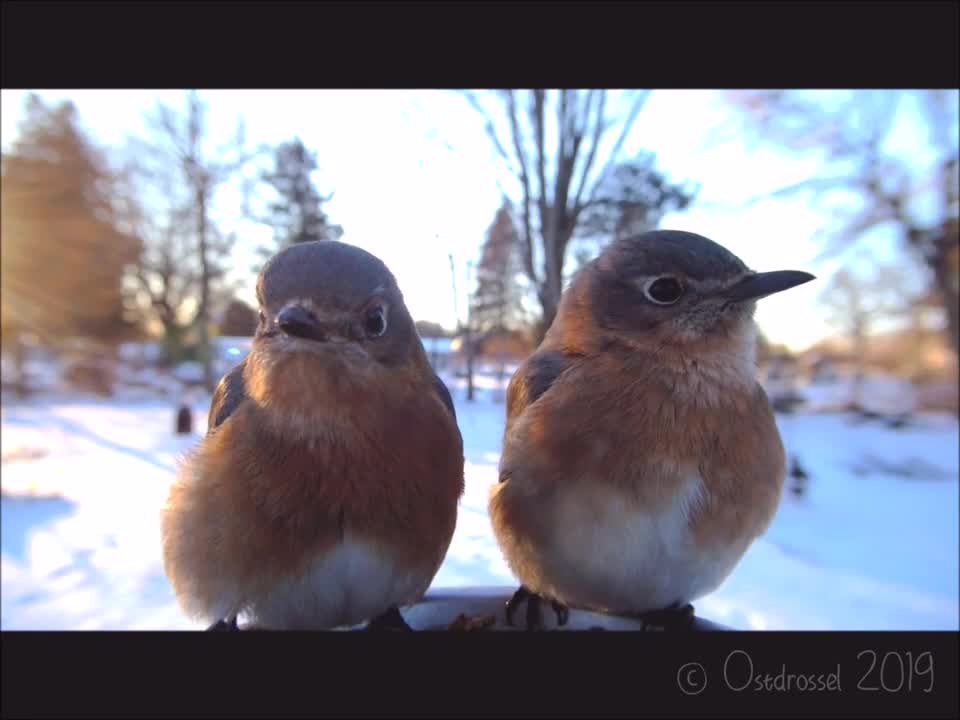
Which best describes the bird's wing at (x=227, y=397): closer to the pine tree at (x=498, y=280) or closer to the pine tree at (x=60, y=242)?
the pine tree at (x=498, y=280)

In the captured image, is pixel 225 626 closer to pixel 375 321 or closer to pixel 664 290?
pixel 375 321

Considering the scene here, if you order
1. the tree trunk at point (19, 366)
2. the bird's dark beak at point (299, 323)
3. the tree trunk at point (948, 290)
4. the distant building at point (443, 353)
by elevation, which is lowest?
the tree trunk at point (19, 366)

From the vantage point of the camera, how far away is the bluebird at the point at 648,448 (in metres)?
0.94

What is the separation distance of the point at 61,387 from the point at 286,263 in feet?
7.40

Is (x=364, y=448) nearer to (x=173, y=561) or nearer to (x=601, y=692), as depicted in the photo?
(x=173, y=561)

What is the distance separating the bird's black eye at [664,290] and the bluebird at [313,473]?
476 millimetres

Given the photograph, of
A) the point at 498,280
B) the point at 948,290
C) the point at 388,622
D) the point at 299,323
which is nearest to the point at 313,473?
the point at 299,323

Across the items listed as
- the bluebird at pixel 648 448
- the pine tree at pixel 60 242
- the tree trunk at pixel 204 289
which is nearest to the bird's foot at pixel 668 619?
the bluebird at pixel 648 448

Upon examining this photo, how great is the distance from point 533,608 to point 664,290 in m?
0.67

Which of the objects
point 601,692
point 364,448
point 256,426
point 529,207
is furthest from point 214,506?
point 529,207

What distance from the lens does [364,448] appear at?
36.5 inches

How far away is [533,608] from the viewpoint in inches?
44.1

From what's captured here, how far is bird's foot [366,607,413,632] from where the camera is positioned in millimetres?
1053

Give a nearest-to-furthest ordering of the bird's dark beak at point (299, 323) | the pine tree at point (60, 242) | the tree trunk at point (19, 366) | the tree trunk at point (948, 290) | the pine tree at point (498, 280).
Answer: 1. the bird's dark beak at point (299, 323)
2. the pine tree at point (498, 280)
3. the pine tree at point (60, 242)
4. the tree trunk at point (19, 366)
5. the tree trunk at point (948, 290)
